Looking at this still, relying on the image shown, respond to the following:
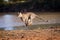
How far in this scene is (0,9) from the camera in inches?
419

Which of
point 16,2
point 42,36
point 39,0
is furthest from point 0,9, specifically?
point 42,36

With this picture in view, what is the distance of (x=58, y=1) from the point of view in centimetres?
1080

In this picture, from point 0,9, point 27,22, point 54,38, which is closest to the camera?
point 54,38

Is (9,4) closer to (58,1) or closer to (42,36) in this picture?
(58,1)

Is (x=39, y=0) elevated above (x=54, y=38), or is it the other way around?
(x=39, y=0)

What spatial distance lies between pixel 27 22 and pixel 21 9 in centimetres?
518

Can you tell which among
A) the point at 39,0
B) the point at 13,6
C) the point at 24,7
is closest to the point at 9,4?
the point at 13,6

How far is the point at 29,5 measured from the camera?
435 inches

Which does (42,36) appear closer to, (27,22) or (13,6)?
(27,22)

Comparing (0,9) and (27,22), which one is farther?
(0,9)

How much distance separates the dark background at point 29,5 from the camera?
1074cm

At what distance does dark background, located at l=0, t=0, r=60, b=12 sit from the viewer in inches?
423

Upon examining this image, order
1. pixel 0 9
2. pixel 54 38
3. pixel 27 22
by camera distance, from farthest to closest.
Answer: pixel 0 9 < pixel 27 22 < pixel 54 38

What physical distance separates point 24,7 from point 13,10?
815 millimetres
